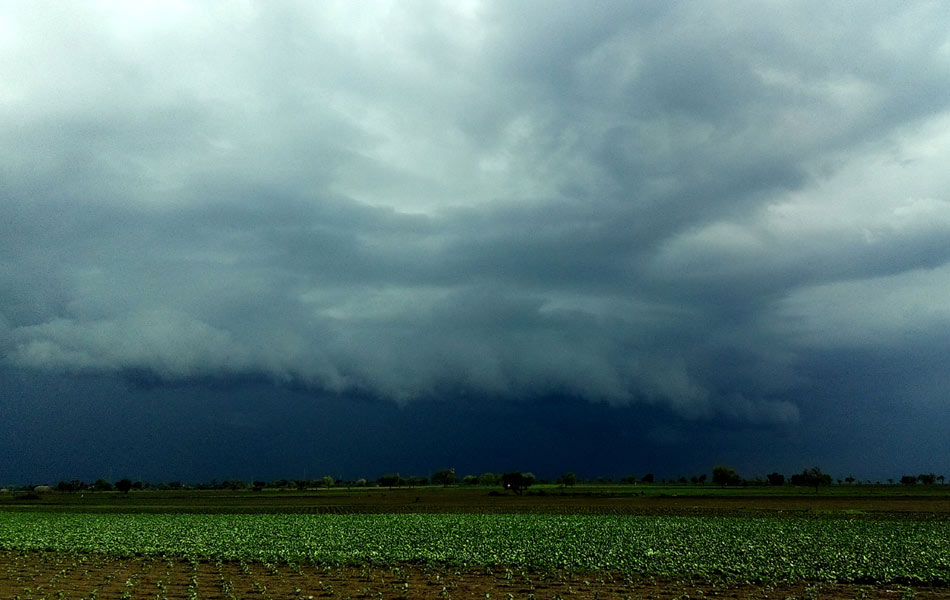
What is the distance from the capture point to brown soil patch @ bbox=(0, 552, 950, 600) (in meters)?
31.3

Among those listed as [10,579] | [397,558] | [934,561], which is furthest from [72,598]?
[934,561]

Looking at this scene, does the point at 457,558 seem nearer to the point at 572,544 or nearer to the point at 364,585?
the point at 364,585

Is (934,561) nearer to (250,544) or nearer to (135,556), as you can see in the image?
(250,544)

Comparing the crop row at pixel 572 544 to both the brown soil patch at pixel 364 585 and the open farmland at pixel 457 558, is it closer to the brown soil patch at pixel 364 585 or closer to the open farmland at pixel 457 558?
the open farmland at pixel 457 558

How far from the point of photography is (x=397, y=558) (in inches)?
1660

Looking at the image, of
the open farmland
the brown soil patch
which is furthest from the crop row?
the brown soil patch

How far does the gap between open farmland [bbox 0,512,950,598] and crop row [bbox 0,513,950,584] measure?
0.14 metres

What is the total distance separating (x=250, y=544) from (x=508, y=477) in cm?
14749

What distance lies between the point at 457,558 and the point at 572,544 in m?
11.6

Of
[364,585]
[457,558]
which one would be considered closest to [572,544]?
[457,558]

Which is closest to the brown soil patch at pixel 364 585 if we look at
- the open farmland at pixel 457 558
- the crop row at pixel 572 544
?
the open farmland at pixel 457 558

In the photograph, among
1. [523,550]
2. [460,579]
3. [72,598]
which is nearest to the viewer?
[72,598]

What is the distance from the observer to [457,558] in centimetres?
4216

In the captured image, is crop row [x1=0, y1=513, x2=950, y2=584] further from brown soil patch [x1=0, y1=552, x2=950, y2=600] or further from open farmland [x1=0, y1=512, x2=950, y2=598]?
brown soil patch [x1=0, y1=552, x2=950, y2=600]
